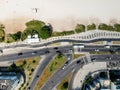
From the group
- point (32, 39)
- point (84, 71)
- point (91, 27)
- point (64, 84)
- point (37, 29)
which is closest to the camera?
point (64, 84)

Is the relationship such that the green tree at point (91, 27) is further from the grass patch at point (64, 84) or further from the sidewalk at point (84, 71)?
the grass patch at point (64, 84)

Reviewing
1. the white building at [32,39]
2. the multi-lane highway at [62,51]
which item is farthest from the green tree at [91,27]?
the white building at [32,39]

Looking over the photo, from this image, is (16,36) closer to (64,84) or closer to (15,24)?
(15,24)

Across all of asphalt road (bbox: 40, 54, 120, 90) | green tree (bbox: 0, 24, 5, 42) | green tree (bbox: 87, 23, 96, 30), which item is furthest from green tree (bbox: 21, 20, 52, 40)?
green tree (bbox: 87, 23, 96, 30)

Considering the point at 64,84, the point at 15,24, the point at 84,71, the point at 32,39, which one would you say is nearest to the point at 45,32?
the point at 32,39

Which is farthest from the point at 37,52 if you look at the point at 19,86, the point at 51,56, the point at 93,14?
the point at 93,14

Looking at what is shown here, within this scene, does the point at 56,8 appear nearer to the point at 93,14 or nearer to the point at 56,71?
the point at 93,14
